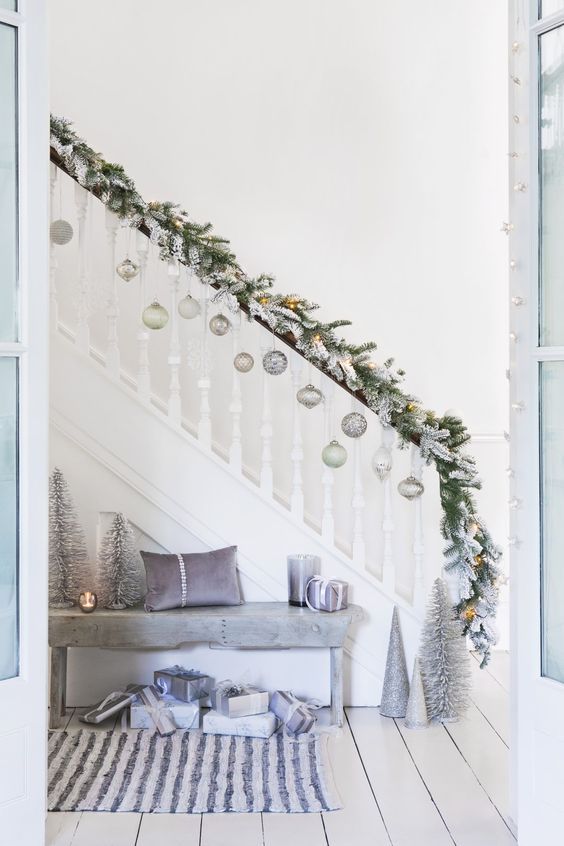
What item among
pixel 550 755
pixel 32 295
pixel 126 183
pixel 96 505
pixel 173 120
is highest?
pixel 173 120

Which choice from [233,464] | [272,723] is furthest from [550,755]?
[233,464]

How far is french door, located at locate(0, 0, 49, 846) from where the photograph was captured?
2.15 m

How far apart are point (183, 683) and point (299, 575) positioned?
0.54 metres

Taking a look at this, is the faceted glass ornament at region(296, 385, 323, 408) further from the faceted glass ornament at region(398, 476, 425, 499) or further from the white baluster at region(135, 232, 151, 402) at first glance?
the white baluster at region(135, 232, 151, 402)

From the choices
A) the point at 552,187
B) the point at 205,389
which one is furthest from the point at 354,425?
the point at 552,187

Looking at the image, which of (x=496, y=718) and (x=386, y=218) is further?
(x=386, y=218)

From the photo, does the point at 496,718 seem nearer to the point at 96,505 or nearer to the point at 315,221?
the point at 96,505

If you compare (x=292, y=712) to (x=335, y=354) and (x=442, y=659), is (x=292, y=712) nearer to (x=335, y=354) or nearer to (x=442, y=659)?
(x=442, y=659)

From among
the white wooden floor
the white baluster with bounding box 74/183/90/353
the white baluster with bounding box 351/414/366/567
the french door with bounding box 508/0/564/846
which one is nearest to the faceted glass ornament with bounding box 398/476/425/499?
the white baluster with bounding box 351/414/366/567

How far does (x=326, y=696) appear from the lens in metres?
3.29

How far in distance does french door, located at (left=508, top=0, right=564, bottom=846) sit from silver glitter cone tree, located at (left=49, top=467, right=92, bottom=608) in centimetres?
158

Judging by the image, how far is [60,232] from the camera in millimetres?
3199

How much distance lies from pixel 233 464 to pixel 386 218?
5.10ft

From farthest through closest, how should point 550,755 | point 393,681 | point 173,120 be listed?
point 173,120 → point 393,681 → point 550,755
